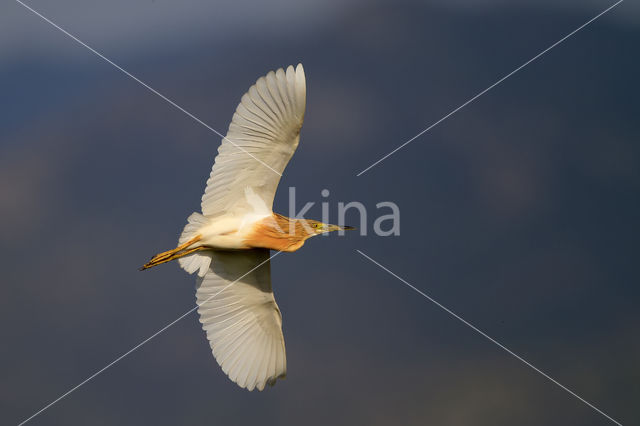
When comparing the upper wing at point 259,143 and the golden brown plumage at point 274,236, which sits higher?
the upper wing at point 259,143

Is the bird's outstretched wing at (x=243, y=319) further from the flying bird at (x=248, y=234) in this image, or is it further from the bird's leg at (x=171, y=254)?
the bird's leg at (x=171, y=254)

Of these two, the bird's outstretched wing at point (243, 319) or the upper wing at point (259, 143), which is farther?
the bird's outstretched wing at point (243, 319)

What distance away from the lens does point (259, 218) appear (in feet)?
20.4

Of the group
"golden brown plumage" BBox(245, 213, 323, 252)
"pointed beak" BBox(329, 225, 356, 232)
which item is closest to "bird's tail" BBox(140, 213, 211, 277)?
"golden brown plumage" BBox(245, 213, 323, 252)

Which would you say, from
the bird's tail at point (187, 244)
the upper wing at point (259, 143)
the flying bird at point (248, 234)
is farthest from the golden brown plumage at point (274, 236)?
the bird's tail at point (187, 244)

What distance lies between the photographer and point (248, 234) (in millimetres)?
6148

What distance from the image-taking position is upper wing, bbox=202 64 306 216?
5750mm

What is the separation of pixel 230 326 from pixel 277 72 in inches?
103

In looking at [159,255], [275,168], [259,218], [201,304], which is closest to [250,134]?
[275,168]

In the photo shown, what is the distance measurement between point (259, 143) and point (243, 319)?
75.8 inches

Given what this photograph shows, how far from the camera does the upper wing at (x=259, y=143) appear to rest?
18.9ft

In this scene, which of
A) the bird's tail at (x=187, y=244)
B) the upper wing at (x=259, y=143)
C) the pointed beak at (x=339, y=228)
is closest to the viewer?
the upper wing at (x=259, y=143)

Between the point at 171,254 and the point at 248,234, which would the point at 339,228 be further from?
the point at 171,254

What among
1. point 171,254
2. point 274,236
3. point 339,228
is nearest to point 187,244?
point 171,254
